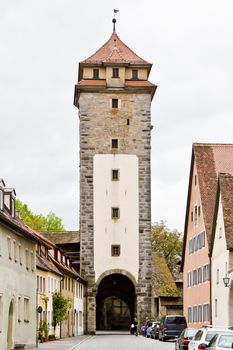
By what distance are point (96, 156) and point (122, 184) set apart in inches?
151

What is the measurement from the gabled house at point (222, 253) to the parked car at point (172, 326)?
2.46 meters

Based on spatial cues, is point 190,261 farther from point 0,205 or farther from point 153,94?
point 0,205

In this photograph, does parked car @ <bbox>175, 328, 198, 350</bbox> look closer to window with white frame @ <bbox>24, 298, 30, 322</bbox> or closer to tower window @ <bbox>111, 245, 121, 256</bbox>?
window with white frame @ <bbox>24, 298, 30, 322</bbox>

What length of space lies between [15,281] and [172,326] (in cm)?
2077

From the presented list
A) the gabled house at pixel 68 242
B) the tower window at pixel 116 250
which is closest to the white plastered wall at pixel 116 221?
the tower window at pixel 116 250

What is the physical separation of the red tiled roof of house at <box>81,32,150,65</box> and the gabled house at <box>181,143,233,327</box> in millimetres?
22550

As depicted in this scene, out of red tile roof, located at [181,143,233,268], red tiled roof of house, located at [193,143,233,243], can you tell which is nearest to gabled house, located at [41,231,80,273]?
red tile roof, located at [181,143,233,268]

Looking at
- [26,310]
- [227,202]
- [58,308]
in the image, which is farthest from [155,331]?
[26,310]

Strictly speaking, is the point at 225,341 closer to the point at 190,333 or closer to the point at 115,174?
the point at 190,333

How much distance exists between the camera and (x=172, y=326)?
62281 mm

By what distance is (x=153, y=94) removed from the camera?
92625mm

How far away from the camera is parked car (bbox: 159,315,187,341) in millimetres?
61562

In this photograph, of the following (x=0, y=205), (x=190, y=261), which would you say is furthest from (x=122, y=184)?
(x=0, y=205)

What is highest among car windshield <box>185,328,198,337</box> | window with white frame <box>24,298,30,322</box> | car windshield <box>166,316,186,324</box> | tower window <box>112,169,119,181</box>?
tower window <box>112,169,119,181</box>
